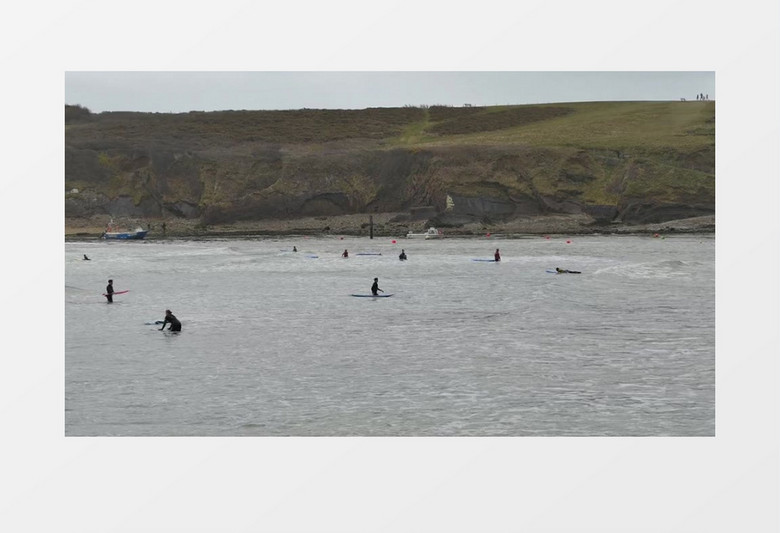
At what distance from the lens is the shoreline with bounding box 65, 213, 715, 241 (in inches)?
3570

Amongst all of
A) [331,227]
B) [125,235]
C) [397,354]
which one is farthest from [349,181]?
[397,354]

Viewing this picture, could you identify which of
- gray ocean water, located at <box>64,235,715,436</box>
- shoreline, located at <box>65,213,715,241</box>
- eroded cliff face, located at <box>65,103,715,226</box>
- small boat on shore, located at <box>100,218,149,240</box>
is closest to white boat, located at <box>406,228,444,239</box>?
shoreline, located at <box>65,213,715,241</box>

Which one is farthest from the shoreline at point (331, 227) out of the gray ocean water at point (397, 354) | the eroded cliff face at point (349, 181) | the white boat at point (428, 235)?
the gray ocean water at point (397, 354)

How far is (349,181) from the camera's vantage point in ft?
328

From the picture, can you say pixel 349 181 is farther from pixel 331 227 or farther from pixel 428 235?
pixel 428 235

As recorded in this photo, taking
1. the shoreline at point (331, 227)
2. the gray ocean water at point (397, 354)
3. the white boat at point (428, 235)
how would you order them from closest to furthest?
the gray ocean water at point (397, 354), the shoreline at point (331, 227), the white boat at point (428, 235)

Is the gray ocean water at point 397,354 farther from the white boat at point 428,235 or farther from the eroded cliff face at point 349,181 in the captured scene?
the white boat at point 428,235

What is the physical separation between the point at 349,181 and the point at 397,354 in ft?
251

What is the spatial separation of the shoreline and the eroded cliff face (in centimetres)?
86

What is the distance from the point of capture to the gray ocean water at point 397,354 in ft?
59.0

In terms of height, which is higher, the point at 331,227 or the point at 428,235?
the point at 331,227

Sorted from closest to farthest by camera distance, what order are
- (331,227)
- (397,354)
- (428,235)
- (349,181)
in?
(397,354) < (428,235) < (349,181) < (331,227)

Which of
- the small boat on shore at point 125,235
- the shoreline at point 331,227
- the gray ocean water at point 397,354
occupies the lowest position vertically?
the gray ocean water at point 397,354

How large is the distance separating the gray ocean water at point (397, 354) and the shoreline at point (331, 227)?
41.1m
